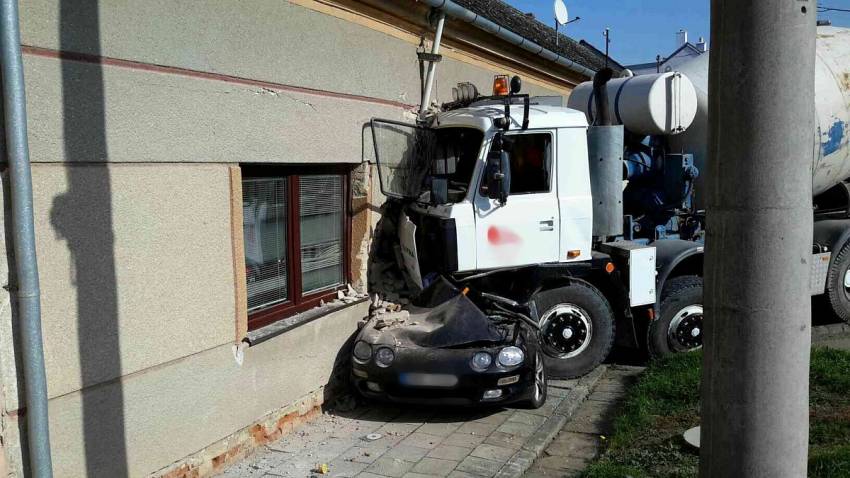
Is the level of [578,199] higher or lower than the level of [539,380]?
higher

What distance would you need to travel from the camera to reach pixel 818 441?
184 inches

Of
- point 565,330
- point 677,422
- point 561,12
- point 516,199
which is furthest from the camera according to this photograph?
point 561,12

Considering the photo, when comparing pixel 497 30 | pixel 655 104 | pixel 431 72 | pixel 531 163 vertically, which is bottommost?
pixel 531 163

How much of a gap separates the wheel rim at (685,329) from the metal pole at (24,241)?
5.73 metres

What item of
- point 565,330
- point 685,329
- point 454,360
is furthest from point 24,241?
point 685,329

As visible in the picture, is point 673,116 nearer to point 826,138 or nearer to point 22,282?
point 826,138

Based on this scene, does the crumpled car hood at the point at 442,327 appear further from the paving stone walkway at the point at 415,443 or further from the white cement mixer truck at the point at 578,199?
the paving stone walkway at the point at 415,443

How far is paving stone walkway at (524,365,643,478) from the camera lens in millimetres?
4956

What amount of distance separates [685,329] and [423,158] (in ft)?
10.4

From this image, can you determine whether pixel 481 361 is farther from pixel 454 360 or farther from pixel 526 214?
pixel 526 214

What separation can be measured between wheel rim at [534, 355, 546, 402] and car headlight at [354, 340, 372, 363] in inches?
52.9

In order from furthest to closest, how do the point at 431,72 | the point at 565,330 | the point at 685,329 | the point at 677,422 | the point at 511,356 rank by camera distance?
the point at 431,72 → the point at 685,329 → the point at 565,330 → the point at 511,356 → the point at 677,422

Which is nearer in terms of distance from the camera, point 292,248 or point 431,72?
point 292,248

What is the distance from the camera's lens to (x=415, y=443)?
534 centimetres
